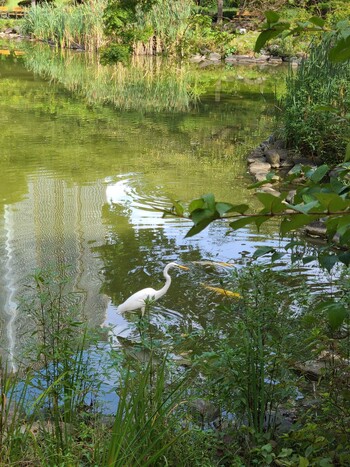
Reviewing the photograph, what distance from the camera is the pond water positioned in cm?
552

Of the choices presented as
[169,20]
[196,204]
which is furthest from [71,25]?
[196,204]

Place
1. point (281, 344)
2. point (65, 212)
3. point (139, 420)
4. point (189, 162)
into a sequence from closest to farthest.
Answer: point (139, 420) → point (281, 344) → point (65, 212) → point (189, 162)

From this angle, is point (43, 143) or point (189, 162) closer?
point (189, 162)

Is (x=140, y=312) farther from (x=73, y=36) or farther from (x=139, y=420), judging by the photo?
(x=73, y=36)

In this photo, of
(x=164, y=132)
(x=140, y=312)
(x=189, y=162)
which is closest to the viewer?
(x=140, y=312)

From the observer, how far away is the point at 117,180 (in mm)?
8906

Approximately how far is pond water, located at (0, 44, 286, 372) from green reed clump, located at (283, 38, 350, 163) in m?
0.88

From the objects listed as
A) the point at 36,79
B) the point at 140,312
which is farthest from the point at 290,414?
the point at 36,79

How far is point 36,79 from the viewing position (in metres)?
18.1

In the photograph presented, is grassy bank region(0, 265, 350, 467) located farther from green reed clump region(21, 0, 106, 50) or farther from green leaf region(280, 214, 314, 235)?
green reed clump region(21, 0, 106, 50)

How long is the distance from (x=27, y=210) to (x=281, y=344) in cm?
Result: 503

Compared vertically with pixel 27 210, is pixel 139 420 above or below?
above

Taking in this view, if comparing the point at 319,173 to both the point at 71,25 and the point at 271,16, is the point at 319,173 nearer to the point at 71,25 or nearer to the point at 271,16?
the point at 271,16

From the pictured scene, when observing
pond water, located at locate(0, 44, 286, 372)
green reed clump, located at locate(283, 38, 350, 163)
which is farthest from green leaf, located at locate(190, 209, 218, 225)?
green reed clump, located at locate(283, 38, 350, 163)
